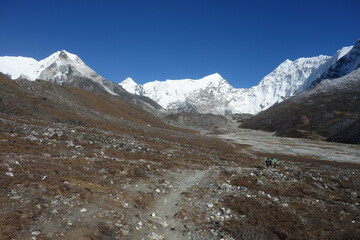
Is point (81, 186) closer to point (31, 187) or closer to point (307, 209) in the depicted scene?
point (31, 187)

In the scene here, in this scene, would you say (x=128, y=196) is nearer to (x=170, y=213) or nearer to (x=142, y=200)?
(x=142, y=200)

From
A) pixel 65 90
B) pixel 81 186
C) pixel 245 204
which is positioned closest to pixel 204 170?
Answer: pixel 245 204

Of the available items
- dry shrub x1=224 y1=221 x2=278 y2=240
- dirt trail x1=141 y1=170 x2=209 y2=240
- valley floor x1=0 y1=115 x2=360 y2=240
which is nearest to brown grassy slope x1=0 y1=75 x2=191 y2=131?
valley floor x1=0 y1=115 x2=360 y2=240

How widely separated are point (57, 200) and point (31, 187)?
6.48ft

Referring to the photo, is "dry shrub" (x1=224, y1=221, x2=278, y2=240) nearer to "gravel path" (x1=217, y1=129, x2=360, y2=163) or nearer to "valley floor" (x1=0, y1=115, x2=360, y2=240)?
"valley floor" (x1=0, y1=115, x2=360, y2=240)

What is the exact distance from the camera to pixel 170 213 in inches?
671

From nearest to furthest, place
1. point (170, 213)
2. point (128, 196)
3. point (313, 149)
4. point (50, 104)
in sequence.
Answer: point (170, 213)
point (128, 196)
point (50, 104)
point (313, 149)

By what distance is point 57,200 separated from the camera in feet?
46.8

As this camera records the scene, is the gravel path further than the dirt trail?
Answer: Yes

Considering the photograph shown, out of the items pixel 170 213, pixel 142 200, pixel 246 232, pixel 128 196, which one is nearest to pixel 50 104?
pixel 128 196

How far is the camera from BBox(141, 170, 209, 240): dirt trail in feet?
46.6

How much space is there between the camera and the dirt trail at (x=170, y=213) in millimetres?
14219

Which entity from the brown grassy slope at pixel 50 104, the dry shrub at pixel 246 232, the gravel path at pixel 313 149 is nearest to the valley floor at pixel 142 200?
the dry shrub at pixel 246 232

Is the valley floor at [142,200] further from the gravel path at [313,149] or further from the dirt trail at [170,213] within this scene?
the gravel path at [313,149]
